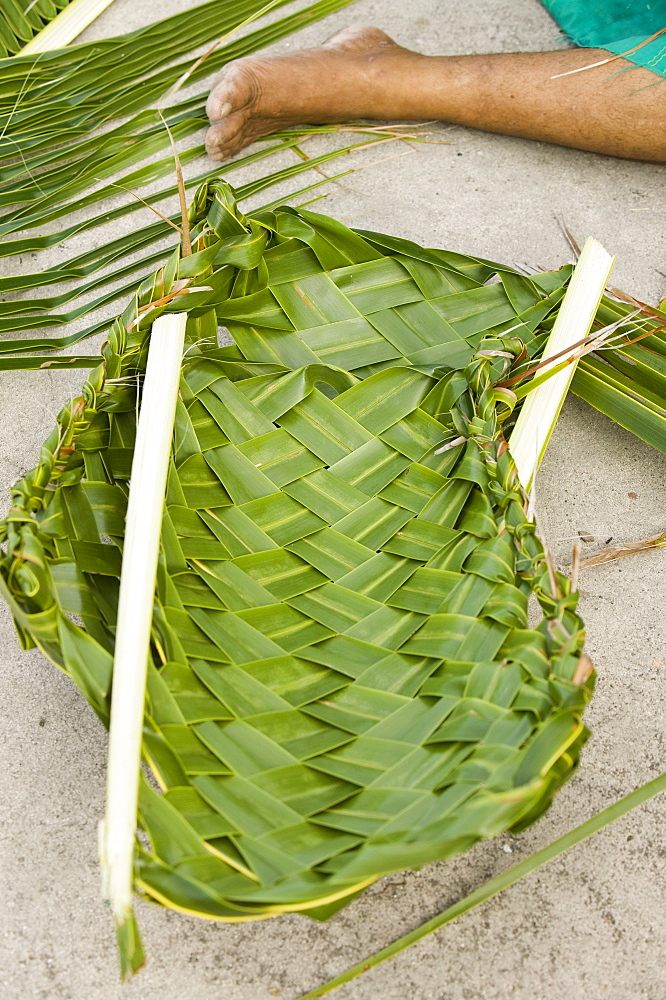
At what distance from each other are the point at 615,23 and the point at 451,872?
116cm

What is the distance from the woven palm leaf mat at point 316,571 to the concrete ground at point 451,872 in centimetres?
13

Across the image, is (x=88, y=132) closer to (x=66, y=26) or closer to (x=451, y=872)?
(x=66, y=26)

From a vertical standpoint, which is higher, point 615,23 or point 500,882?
point 615,23

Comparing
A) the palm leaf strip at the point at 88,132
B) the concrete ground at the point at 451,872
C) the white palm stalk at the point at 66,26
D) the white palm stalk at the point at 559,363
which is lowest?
the concrete ground at the point at 451,872

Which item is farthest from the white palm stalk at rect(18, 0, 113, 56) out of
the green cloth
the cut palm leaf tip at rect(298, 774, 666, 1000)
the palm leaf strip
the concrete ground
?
the cut palm leaf tip at rect(298, 774, 666, 1000)

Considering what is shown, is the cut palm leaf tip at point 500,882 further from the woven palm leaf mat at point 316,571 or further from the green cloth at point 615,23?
the green cloth at point 615,23

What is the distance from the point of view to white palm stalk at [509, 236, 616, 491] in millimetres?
867

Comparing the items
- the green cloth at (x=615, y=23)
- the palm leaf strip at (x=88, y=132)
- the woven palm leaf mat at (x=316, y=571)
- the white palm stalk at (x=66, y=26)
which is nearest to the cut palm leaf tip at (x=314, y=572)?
the woven palm leaf mat at (x=316, y=571)

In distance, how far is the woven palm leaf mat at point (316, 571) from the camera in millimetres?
589

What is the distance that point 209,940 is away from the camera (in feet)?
2.31

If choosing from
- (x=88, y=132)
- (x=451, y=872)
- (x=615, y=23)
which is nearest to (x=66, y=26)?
(x=88, y=132)

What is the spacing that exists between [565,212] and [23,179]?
2.44 ft

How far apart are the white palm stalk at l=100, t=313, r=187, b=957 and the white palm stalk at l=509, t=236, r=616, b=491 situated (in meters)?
0.36

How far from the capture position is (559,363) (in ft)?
2.86
